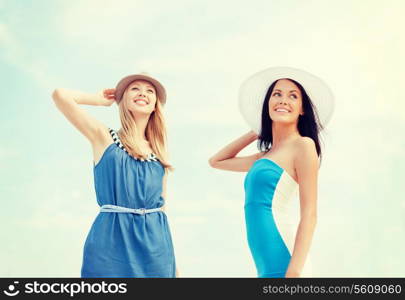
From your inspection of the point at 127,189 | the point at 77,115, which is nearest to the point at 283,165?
the point at 127,189

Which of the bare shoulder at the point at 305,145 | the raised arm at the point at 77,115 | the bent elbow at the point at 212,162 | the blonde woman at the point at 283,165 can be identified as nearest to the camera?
the blonde woman at the point at 283,165

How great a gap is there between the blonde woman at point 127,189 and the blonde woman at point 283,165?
2.28 feet

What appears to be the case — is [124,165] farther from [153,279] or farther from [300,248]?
[300,248]

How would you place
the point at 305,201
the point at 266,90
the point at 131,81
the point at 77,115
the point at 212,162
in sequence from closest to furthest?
the point at 305,201 → the point at 77,115 → the point at 266,90 → the point at 131,81 → the point at 212,162

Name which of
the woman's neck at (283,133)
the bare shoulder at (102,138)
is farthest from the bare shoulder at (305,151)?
the bare shoulder at (102,138)

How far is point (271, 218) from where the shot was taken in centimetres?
388

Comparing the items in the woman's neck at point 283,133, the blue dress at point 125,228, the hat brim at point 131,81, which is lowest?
the blue dress at point 125,228

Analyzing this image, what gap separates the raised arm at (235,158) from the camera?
457 centimetres

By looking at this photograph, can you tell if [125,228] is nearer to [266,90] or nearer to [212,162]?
[212,162]

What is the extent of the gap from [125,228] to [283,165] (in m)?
1.20

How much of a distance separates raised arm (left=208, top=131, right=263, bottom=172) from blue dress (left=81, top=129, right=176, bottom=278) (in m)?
0.65

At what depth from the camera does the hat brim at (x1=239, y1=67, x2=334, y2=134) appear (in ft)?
13.8

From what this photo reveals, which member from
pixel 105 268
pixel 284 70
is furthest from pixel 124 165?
pixel 284 70

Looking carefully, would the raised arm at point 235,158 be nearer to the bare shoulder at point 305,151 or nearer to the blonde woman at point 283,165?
the blonde woman at point 283,165
